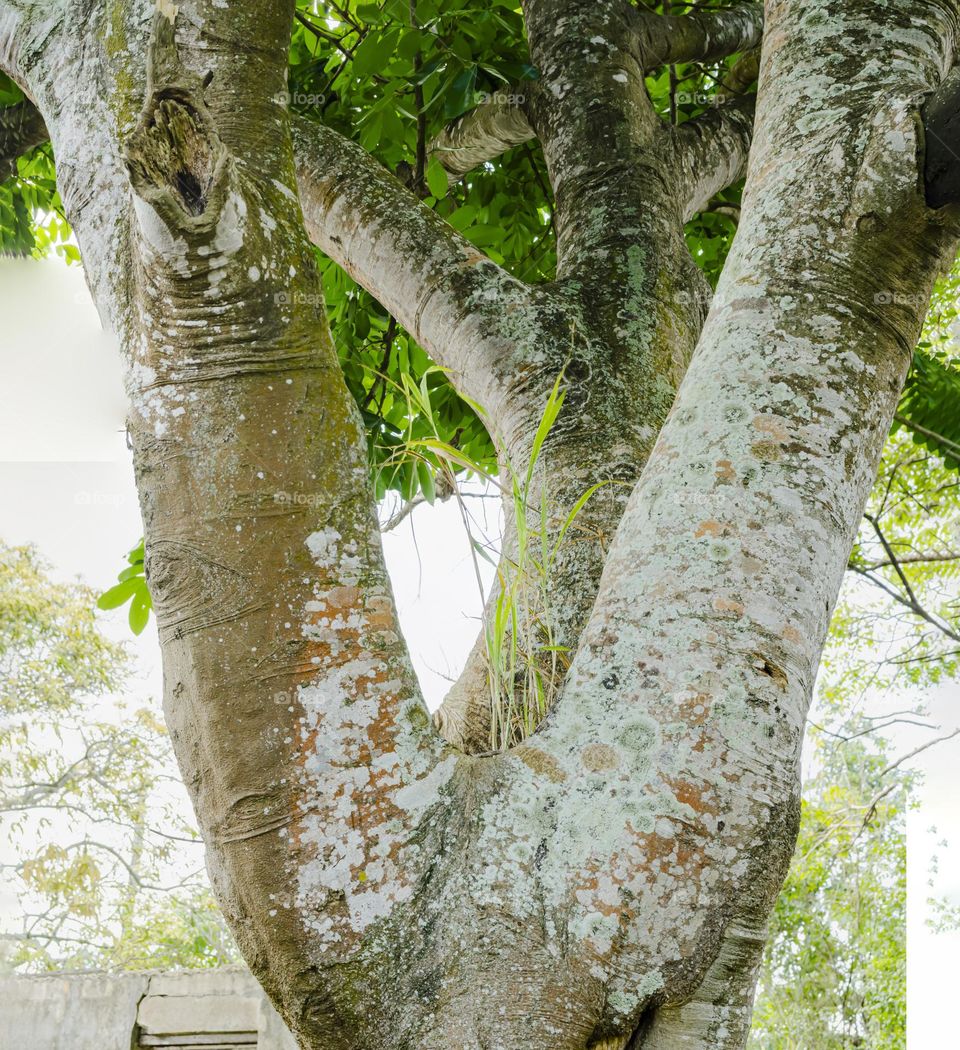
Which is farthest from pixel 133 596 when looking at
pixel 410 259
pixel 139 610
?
pixel 410 259

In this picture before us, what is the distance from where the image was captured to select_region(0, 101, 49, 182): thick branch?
1966mm

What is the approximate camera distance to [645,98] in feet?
6.79

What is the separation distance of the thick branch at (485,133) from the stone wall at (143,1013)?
2.36 meters

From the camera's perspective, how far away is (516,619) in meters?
1.14

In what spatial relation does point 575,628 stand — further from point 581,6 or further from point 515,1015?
Result: point 581,6

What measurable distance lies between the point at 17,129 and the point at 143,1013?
2.49 m

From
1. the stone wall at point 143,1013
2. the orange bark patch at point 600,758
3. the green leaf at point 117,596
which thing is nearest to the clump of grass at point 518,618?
the orange bark patch at point 600,758

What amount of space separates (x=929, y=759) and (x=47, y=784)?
7969 mm

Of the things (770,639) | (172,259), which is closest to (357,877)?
(770,639)

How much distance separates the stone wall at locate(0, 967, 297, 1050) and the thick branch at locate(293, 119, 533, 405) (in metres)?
2.15
